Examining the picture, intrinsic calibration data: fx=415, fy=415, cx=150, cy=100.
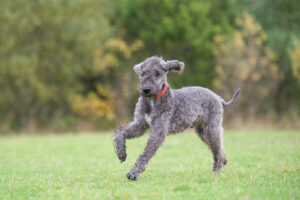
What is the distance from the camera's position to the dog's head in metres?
6.53

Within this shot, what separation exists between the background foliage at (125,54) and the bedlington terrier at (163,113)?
50.5 ft

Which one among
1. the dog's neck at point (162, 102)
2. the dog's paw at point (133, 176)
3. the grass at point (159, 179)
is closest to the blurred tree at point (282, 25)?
the grass at point (159, 179)

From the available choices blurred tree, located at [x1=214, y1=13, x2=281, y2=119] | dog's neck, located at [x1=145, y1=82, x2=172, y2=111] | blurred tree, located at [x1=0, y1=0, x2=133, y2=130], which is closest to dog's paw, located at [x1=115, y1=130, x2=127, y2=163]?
dog's neck, located at [x1=145, y1=82, x2=172, y2=111]

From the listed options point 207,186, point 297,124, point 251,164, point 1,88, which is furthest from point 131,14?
point 207,186

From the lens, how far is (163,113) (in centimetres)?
691

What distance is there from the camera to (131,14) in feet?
89.8

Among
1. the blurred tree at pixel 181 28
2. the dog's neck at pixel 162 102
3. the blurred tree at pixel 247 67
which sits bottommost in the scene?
the dog's neck at pixel 162 102

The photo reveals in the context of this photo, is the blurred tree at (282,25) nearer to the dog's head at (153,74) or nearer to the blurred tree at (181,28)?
the blurred tree at (181,28)

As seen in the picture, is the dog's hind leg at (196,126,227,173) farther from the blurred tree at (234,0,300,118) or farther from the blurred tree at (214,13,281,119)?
the blurred tree at (234,0,300,118)

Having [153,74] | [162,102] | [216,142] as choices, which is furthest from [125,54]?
[153,74]

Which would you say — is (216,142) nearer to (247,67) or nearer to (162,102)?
(162,102)

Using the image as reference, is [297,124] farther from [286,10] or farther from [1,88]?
[1,88]

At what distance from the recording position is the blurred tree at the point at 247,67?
23484 millimetres

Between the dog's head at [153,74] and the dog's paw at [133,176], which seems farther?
the dog's head at [153,74]
